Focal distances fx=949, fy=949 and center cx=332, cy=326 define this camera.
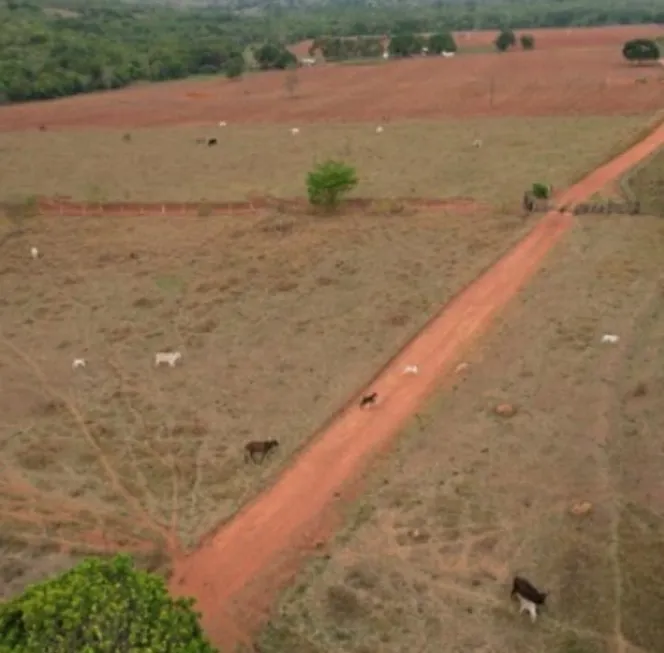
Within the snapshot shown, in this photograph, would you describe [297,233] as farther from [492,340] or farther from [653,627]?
[653,627]

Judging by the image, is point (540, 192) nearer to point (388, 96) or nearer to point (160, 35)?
point (388, 96)

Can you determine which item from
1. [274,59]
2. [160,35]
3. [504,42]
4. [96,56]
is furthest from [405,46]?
[160,35]

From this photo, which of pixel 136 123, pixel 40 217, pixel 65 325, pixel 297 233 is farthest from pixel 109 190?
pixel 136 123

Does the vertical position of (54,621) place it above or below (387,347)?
above

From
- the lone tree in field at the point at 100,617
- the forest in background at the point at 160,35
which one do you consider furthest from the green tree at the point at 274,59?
the lone tree in field at the point at 100,617

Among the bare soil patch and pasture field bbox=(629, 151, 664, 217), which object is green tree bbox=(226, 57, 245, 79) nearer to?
the bare soil patch

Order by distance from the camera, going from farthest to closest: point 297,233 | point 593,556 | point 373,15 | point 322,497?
1. point 373,15
2. point 297,233
3. point 322,497
4. point 593,556

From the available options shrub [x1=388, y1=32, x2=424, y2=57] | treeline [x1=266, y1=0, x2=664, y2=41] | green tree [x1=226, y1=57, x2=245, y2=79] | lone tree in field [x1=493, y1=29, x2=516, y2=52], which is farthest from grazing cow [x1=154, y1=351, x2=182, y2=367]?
treeline [x1=266, y1=0, x2=664, y2=41]
